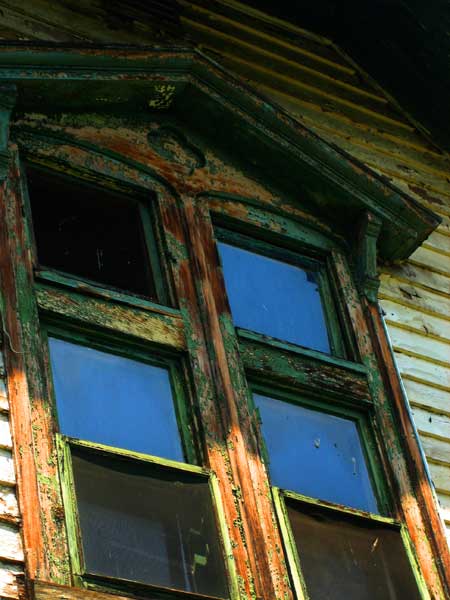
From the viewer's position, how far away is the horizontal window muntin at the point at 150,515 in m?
4.71

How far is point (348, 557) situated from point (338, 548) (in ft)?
0.18

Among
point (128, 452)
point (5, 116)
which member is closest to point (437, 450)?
point (128, 452)

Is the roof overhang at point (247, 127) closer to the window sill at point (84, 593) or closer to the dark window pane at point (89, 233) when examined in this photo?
the dark window pane at point (89, 233)

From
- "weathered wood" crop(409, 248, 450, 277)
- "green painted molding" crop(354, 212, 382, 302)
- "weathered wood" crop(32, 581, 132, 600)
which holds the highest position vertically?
"weathered wood" crop(409, 248, 450, 277)

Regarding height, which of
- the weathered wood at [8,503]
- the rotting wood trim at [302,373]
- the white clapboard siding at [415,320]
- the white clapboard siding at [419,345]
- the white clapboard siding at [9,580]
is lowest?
the white clapboard siding at [9,580]

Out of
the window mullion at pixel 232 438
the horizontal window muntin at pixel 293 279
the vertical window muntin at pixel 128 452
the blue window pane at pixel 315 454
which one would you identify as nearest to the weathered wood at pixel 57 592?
the vertical window muntin at pixel 128 452

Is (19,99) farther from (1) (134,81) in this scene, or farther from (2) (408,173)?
(2) (408,173)

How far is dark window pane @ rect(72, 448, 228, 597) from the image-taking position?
15.9 feet

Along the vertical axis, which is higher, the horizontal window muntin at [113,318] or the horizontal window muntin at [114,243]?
the horizontal window muntin at [114,243]

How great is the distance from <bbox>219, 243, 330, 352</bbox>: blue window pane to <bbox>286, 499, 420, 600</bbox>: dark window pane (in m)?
1.12

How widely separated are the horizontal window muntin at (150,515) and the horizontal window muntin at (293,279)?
1162 millimetres

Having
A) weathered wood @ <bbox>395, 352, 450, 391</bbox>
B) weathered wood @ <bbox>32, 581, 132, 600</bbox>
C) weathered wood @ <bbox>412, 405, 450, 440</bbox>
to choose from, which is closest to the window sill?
weathered wood @ <bbox>32, 581, 132, 600</bbox>

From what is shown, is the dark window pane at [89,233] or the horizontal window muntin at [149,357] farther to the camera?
the dark window pane at [89,233]

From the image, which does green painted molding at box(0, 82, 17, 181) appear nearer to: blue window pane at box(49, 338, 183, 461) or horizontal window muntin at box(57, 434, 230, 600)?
blue window pane at box(49, 338, 183, 461)
